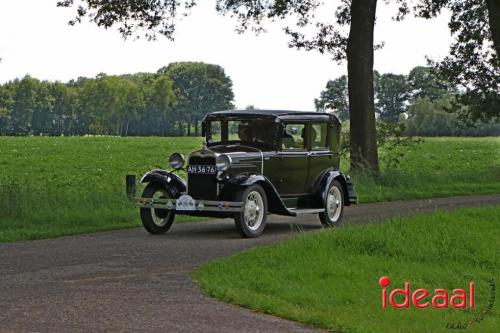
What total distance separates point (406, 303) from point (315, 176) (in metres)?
6.23

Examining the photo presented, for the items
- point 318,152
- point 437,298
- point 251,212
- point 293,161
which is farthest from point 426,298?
point 318,152

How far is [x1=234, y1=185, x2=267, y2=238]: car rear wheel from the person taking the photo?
12625mm

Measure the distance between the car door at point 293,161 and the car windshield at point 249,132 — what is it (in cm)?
27

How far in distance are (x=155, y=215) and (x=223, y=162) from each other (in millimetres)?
1783

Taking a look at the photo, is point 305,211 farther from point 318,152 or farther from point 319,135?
point 319,135

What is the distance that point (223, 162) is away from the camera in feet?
41.9

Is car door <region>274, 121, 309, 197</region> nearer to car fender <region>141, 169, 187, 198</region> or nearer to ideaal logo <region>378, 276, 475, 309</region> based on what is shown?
car fender <region>141, 169, 187, 198</region>

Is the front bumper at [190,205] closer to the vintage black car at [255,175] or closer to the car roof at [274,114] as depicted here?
the vintage black car at [255,175]

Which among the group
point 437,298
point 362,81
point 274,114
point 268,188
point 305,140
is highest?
point 362,81

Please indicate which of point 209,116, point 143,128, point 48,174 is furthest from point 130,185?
point 143,128

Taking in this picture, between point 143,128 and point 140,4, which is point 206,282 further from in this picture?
point 143,128

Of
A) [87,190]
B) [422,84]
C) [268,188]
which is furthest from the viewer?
[422,84]

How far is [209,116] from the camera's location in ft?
48.0

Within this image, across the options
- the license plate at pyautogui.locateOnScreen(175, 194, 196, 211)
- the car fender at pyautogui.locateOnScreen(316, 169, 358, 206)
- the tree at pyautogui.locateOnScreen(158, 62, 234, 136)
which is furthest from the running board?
the tree at pyautogui.locateOnScreen(158, 62, 234, 136)
